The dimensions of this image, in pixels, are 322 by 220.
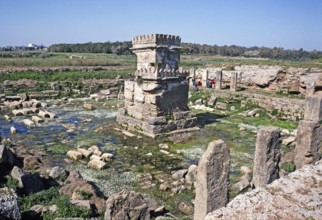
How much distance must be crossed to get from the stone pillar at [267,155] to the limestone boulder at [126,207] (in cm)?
281

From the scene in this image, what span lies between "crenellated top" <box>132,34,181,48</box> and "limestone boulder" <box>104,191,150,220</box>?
34.1 feet

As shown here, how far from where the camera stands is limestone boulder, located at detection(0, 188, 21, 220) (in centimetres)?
581

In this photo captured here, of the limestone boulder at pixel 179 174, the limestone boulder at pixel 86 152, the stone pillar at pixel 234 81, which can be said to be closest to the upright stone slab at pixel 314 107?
the limestone boulder at pixel 179 174

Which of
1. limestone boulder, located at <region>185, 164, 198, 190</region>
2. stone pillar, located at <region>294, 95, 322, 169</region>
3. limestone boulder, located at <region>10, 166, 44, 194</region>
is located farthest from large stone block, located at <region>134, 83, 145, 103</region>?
stone pillar, located at <region>294, 95, 322, 169</region>

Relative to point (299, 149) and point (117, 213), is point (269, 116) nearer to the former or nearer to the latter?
point (299, 149)

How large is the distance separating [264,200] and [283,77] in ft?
63.3

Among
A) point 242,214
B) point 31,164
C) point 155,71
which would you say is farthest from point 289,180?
point 155,71

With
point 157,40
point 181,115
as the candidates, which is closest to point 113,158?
point 181,115

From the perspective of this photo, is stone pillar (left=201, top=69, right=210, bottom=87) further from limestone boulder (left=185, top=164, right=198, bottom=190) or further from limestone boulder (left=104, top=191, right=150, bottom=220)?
limestone boulder (left=104, top=191, right=150, bottom=220)

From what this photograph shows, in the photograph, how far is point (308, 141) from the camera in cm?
859

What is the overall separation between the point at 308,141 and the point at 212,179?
449cm

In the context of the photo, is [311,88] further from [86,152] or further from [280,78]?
[86,152]

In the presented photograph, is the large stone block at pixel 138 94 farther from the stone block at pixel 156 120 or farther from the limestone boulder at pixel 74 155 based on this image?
the limestone boulder at pixel 74 155

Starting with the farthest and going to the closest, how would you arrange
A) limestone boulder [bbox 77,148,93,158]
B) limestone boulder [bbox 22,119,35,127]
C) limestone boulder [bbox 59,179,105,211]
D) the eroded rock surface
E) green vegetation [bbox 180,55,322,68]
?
green vegetation [bbox 180,55,322,68]
limestone boulder [bbox 22,119,35,127]
limestone boulder [bbox 77,148,93,158]
limestone boulder [bbox 59,179,105,211]
the eroded rock surface
